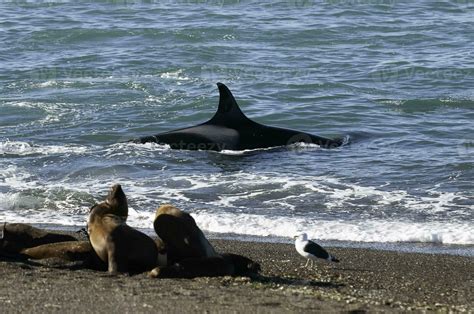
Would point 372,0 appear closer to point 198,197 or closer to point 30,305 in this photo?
point 198,197

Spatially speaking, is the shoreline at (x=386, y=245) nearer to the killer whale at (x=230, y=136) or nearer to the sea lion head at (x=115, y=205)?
the sea lion head at (x=115, y=205)

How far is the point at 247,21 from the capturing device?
104 ft

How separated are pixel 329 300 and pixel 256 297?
526 mm

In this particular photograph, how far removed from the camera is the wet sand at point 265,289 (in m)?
7.44

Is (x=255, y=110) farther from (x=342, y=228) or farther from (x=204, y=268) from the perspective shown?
(x=204, y=268)

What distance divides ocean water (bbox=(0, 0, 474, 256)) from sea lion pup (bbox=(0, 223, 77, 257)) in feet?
8.19

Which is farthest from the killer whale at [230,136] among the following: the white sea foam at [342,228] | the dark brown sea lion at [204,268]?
the dark brown sea lion at [204,268]

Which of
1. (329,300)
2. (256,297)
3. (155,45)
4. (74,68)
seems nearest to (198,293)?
(256,297)

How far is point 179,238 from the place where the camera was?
897 centimetres

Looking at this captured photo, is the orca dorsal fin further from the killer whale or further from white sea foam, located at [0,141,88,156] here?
white sea foam, located at [0,141,88,156]

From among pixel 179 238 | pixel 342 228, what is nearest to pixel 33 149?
pixel 342 228

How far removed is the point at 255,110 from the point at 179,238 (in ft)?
40.0

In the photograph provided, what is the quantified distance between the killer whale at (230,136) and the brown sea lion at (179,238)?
7.77 metres

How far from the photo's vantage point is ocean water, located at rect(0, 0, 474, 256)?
12930 millimetres
